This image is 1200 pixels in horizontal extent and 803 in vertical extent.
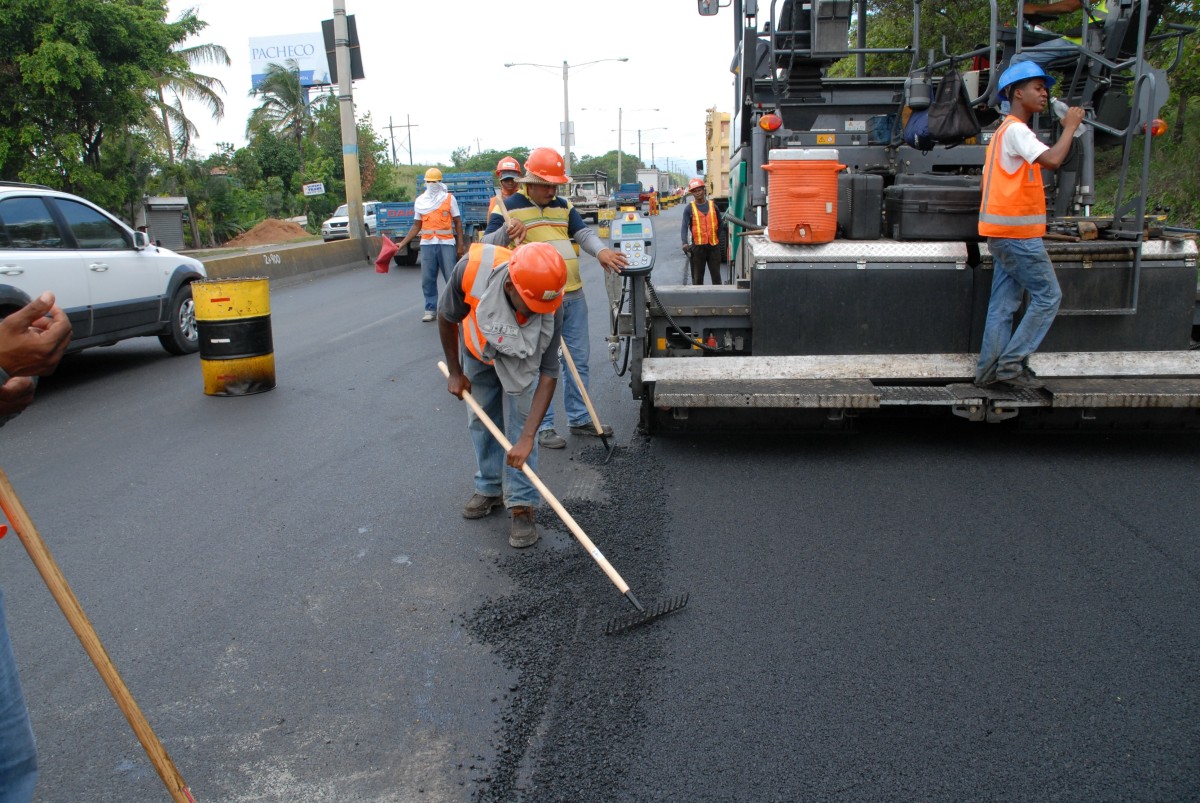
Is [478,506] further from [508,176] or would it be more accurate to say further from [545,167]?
[508,176]

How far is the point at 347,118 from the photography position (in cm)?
2127

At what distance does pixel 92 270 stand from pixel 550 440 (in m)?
4.92

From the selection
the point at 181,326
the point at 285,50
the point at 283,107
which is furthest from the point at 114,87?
the point at 285,50

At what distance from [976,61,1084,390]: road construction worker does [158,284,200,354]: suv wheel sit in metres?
7.56

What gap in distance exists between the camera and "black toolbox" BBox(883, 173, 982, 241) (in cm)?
602

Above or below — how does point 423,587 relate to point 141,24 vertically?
below

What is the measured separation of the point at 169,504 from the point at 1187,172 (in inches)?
664

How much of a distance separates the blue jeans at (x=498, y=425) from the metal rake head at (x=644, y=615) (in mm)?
988

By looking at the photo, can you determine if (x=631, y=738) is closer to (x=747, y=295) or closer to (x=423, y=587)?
(x=423, y=587)

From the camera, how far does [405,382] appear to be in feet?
27.8

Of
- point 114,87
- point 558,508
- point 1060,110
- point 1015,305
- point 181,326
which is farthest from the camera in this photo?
point 114,87

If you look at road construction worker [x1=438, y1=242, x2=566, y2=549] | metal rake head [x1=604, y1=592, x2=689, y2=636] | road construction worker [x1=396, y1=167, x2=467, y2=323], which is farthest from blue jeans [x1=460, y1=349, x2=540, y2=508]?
road construction worker [x1=396, y1=167, x2=467, y2=323]

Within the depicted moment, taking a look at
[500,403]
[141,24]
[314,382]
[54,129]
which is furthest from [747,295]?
[54,129]

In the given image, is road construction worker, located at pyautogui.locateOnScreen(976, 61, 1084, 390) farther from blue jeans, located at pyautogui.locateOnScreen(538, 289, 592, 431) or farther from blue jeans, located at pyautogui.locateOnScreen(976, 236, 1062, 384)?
blue jeans, located at pyautogui.locateOnScreen(538, 289, 592, 431)
